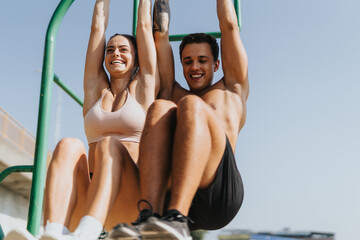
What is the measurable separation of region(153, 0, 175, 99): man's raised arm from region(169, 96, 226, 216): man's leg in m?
0.60

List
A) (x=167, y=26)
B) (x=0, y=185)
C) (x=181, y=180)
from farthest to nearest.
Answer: (x=0, y=185), (x=167, y=26), (x=181, y=180)

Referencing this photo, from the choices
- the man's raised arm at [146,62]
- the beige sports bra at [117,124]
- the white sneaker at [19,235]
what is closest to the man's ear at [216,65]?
the man's raised arm at [146,62]

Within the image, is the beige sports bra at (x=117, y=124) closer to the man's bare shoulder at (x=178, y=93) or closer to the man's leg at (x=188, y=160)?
the man's bare shoulder at (x=178, y=93)

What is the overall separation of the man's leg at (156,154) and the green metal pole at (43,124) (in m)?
0.45

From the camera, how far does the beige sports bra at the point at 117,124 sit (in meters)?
1.82

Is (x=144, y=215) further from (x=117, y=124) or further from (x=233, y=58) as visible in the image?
(x=233, y=58)

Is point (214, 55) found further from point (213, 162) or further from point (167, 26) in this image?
point (213, 162)

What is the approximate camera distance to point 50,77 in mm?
1781

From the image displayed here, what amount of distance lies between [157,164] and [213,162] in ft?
0.66

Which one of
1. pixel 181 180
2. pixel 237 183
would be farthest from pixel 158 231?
pixel 237 183

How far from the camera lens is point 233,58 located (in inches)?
76.1

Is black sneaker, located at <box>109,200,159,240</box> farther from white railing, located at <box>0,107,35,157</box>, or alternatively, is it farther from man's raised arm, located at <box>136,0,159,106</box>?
white railing, located at <box>0,107,35,157</box>

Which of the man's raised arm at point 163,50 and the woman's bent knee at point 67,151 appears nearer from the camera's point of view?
the woman's bent knee at point 67,151

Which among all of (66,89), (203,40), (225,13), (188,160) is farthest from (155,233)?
(66,89)
